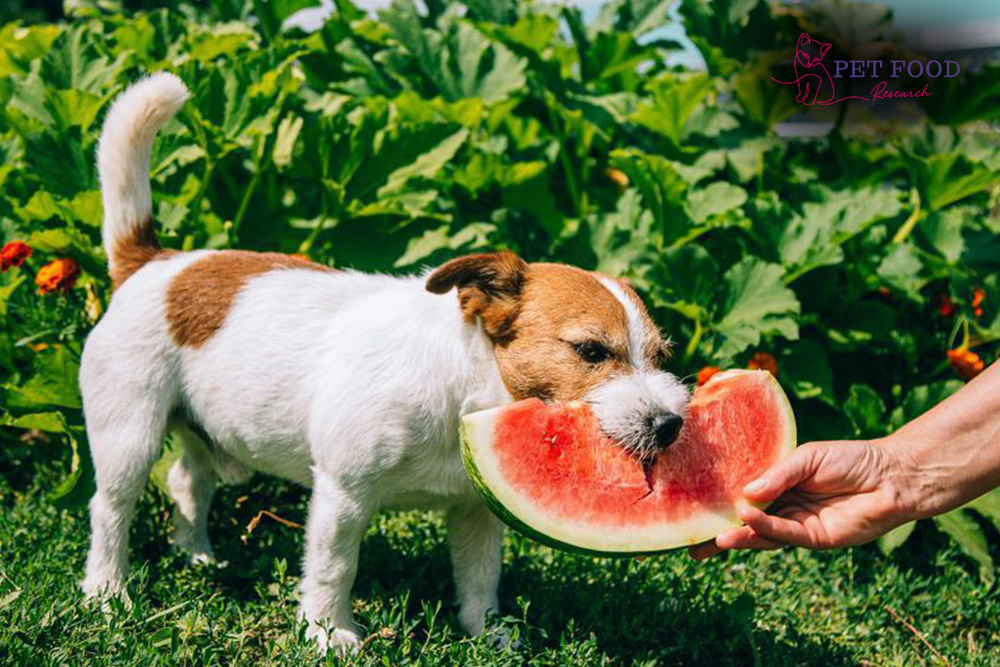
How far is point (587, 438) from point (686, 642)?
1133 mm

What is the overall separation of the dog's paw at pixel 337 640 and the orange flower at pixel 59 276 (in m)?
2.12

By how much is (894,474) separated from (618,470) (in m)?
0.91

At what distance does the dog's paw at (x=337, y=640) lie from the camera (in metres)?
3.15

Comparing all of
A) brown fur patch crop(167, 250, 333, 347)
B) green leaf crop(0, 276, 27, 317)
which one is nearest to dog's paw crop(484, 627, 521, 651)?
brown fur patch crop(167, 250, 333, 347)

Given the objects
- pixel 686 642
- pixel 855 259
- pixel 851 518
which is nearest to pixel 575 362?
Result: pixel 851 518

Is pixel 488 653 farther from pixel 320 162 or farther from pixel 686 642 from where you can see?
pixel 320 162

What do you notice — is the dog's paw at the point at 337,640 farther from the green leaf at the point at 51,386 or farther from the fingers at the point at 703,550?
the green leaf at the point at 51,386

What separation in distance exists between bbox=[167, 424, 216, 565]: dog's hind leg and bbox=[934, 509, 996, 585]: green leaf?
343 centimetres

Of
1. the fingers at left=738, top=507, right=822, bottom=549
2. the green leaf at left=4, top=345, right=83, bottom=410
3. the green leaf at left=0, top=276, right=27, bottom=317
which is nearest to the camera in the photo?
the fingers at left=738, top=507, right=822, bottom=549

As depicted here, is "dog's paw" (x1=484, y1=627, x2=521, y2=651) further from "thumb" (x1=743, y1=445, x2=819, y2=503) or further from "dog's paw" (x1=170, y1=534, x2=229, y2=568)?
"dog's paw" (x1=170, y1=534, x2=229, y2=568)

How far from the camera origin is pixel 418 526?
14.5 ft

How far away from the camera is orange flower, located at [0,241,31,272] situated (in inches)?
167

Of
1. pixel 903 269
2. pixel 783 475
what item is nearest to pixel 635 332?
pixel 783 475

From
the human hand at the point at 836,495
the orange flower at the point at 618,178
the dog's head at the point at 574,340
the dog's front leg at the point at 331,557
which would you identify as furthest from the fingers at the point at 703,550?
the orange flower at the point at 618,178
